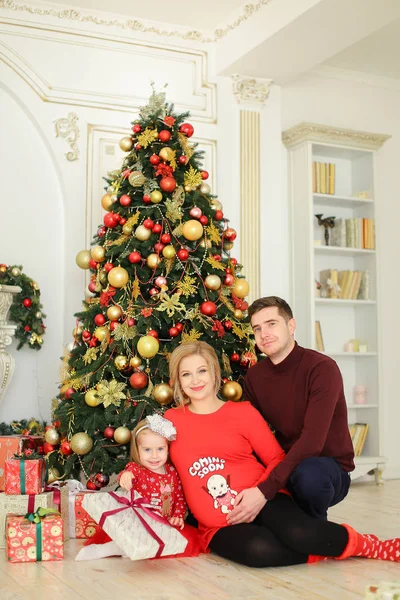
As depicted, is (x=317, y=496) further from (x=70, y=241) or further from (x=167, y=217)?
(x=70, y=241)

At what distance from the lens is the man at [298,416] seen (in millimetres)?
2854

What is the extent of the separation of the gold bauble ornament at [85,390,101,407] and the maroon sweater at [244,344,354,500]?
0.74m

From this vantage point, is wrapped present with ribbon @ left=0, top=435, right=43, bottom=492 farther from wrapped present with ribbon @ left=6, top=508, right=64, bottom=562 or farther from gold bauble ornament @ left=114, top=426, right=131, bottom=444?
wrapped present with ribbon @ left=6, top=508, right=64, bottom=562

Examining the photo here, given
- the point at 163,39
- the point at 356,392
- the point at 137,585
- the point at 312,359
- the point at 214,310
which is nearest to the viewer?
the point at 137,585

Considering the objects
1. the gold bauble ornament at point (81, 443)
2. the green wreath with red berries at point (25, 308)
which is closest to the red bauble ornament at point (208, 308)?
the gold bauble ornament at point (81, 443)

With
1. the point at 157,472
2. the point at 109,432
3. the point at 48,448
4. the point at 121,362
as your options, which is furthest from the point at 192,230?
the point at 48,448

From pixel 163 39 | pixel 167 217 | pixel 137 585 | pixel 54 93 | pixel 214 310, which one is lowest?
pixel 137 585

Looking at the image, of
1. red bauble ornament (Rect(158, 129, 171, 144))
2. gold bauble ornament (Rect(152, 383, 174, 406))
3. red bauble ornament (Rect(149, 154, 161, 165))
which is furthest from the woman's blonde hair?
red bauble ornament (Rect(158, 129, 171, 144))

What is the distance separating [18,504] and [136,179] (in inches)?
64.4

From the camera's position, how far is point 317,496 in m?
2.88

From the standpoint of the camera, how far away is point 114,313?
3.57 m

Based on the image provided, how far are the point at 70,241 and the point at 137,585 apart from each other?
8.76ft

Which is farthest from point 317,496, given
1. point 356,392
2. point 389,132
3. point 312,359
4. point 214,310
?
point 389,132

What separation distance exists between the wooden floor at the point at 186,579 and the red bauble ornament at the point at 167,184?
174 centimetres
